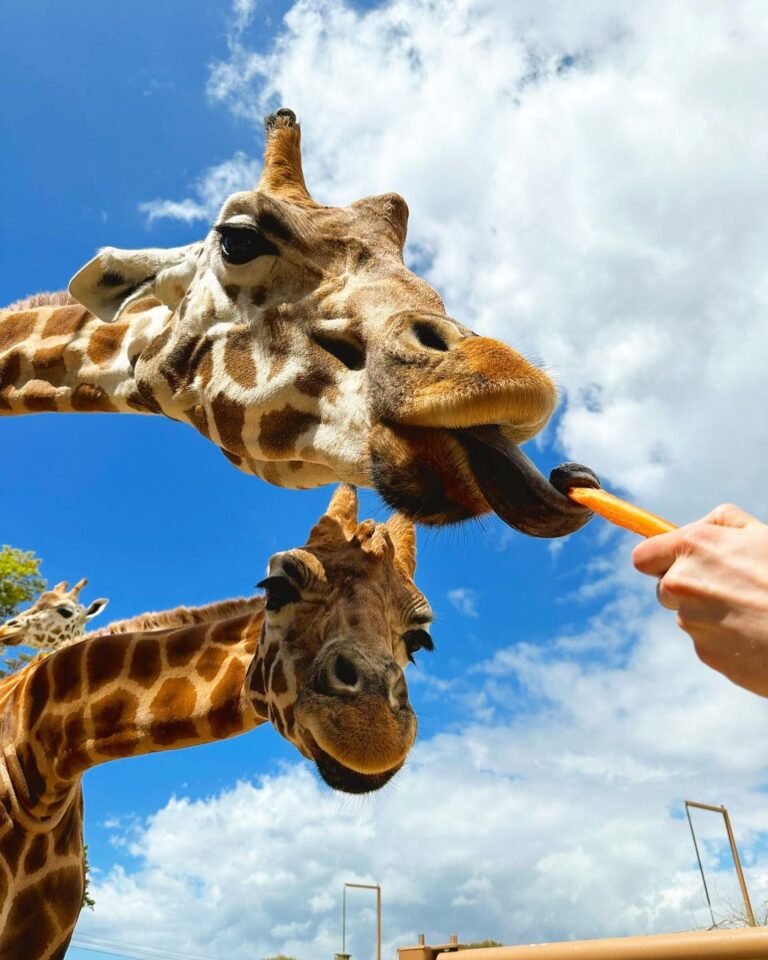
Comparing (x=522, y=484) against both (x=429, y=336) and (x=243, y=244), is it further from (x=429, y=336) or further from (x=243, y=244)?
(x=243, y=244)

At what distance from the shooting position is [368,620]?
522 cm

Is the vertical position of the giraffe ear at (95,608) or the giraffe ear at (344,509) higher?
the giraffe ear at (95,608)

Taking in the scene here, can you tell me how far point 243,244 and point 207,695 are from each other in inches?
123

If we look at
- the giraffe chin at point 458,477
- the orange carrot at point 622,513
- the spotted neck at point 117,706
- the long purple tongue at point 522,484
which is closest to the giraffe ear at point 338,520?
the spotted neck at point 117,706

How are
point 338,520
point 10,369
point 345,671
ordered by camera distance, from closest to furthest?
point 345,671 < point 10,369 < point 338,520

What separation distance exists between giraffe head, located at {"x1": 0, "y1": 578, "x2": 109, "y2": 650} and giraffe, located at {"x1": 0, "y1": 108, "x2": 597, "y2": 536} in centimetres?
1237

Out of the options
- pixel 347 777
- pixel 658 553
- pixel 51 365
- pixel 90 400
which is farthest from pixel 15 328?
pixel 658 553

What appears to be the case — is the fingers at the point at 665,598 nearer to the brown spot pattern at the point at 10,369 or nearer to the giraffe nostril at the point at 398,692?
the giraffe nostril at the point at 398,692

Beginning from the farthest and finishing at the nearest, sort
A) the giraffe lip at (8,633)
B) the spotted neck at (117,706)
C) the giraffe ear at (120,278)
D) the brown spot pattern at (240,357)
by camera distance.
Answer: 1. the giraffe lip at (8,633)
2. the spotted neck at (117,706)
3. the giraffe ear at (120,278)
4. the brown spot pattern at (240,357)

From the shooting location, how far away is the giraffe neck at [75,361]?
207 inches

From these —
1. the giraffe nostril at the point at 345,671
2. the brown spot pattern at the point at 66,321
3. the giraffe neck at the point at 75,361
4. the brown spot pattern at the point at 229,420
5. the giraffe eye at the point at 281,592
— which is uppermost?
the brown spot pattern at the point at 66,321

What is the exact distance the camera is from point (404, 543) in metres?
7.10

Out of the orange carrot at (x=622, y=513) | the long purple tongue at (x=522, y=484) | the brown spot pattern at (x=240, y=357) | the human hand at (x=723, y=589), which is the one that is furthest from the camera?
Result: the brown spot pattern at (x=240, y=357)

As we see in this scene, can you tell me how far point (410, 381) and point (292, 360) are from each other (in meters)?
0.98
